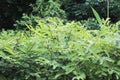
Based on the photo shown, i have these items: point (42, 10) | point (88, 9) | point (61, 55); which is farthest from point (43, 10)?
point (61, 55)

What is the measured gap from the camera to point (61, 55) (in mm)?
2736

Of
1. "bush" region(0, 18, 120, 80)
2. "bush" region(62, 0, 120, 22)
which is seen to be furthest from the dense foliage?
"bush" region(0, 18, 120, 80)

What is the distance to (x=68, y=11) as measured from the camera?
9445 mm

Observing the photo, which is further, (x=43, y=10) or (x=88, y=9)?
(x=88, y=9)

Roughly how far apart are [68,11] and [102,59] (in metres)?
6.90

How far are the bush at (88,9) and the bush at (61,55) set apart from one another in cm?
629

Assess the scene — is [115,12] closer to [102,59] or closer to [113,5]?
[113,5]

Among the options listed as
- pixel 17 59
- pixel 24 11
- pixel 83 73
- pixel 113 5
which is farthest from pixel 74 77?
pixel 113 5

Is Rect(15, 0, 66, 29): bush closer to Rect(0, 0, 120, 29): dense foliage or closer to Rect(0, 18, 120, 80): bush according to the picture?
Rect(0, 0, 120, 29): dense foliage

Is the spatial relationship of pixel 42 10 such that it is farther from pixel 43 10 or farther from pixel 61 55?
pixel 61 55

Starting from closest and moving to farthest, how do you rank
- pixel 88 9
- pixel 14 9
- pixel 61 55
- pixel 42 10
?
pixel 61 55 → pixel 42 10 → pixel 14 9 → pixel 88 9

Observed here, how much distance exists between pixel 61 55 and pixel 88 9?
6.67m

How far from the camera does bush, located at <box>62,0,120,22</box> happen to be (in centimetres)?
921

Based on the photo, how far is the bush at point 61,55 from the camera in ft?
8.69
